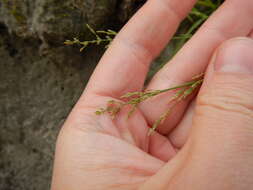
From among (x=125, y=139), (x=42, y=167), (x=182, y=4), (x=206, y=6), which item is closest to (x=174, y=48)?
(x=206, y=6)

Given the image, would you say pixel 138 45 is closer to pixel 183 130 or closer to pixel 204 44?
pixel 204 44

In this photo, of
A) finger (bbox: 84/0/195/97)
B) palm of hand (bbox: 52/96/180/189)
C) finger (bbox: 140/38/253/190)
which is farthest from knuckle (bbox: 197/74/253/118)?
finger (bbox: 84/0/195/97)

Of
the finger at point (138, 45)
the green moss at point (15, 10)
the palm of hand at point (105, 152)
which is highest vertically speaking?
the finger at point (138, 45)

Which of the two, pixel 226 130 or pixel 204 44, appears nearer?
pixel 226 130

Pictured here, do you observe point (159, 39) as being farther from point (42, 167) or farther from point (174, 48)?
point (42, 167)

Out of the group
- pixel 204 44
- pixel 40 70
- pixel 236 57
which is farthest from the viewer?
pixel 40 70

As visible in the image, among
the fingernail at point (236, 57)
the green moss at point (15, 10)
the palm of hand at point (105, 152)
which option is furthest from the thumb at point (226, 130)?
the green moss at point (15, 10)

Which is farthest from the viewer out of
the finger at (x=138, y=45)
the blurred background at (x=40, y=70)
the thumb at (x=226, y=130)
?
the blurred background at (x=40, y=70)

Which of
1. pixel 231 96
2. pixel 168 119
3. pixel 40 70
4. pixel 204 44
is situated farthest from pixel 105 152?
pixel 40 70

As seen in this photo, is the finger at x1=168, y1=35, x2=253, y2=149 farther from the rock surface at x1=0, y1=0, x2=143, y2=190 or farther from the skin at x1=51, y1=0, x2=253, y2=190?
the rock surface at x1=0, y1=0, x2=143, y2=190

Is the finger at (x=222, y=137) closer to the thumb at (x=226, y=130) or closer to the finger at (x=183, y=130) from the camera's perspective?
the thumb at (x=226, y=130)
